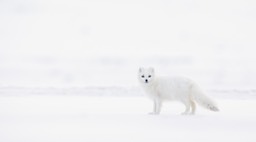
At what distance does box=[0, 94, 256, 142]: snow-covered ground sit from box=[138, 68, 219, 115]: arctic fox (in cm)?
21

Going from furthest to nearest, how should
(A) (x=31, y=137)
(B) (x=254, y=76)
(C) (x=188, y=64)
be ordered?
1. (C) (x=188, y=64)
2. (B) (x=254, y=76)
3. (A) (x=31, y=137)

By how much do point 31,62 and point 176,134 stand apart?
9.86 meters

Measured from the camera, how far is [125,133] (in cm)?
350

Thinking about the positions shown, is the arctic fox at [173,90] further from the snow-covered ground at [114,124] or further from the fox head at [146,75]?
the snow-covered ground at [114,124]

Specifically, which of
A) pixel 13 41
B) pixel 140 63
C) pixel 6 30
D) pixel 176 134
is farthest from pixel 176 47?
pixel 176 134

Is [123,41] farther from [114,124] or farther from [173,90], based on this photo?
[114,124]

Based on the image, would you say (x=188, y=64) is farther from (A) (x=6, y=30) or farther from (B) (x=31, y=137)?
(B) (x=31, y=137)

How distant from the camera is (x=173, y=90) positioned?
15.7 feet

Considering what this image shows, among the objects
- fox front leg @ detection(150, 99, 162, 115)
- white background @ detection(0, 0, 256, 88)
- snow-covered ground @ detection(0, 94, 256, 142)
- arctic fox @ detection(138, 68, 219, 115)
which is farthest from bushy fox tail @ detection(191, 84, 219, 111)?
white background @ detection(0, 0, 256, 88)

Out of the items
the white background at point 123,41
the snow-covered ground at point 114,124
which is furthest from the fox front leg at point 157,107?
the white background at point 123,41

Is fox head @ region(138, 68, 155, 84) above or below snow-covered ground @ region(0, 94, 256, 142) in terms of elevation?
above

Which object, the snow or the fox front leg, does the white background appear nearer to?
the snow

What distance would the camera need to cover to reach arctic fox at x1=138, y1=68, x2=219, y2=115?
4.76 m

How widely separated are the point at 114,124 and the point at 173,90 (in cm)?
105
